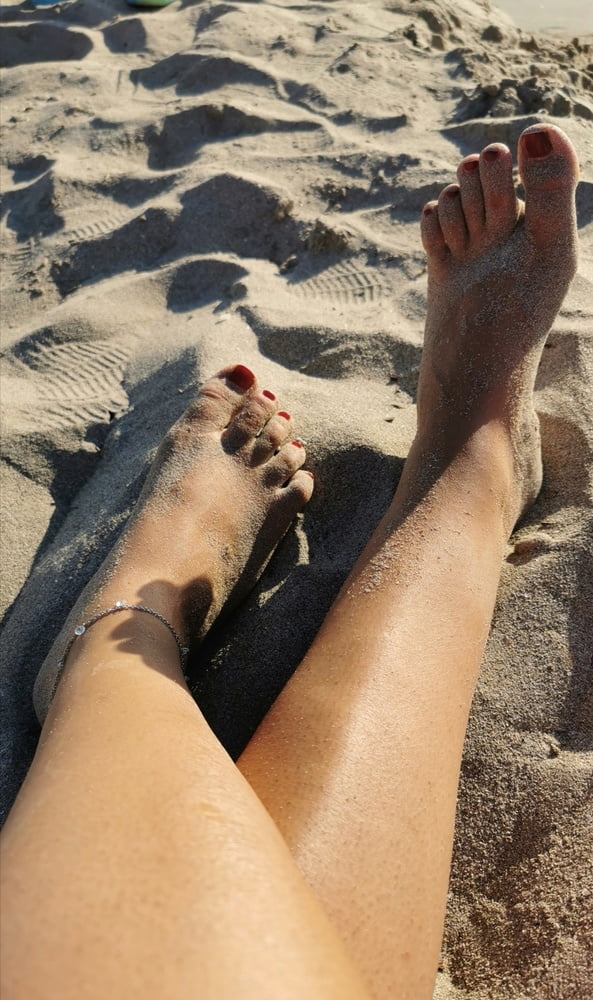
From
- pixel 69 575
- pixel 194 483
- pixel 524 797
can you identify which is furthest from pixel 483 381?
pixel 69 575

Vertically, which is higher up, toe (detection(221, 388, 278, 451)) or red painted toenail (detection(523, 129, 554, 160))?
red painted toenail (detection(523, 129, 554, 160))

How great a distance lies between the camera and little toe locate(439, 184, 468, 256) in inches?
61.4

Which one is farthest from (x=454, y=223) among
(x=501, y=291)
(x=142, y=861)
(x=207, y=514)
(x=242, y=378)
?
(x=142, y=861)

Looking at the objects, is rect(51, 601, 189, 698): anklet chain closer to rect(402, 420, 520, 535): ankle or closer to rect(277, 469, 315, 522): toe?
rect(277, 469, 315, 522): toe

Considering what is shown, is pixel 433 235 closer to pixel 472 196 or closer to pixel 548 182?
pixel 472 196

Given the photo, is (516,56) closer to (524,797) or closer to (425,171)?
(425,171)

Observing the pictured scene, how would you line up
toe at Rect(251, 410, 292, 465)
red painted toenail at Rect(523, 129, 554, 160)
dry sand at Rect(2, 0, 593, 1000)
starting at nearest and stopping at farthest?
dry sand at Rect(2, 0, 593, 1000), red painted toenail at Rect(523, 129, 554, 160), toe at Rect(251, 410, 292, 465)

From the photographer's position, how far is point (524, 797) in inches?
39.4

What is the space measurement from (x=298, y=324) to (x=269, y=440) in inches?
15.4

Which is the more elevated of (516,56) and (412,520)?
(516,56)

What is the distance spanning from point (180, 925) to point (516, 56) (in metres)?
2.84

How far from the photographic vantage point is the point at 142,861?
697 mm

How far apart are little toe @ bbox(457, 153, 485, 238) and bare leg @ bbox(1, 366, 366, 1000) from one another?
103 cm

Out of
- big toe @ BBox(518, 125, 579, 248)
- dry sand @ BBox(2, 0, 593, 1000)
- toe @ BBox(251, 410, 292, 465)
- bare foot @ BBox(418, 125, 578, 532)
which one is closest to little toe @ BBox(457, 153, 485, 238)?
bare foot @ BBox(418, 125, 578, 532)
